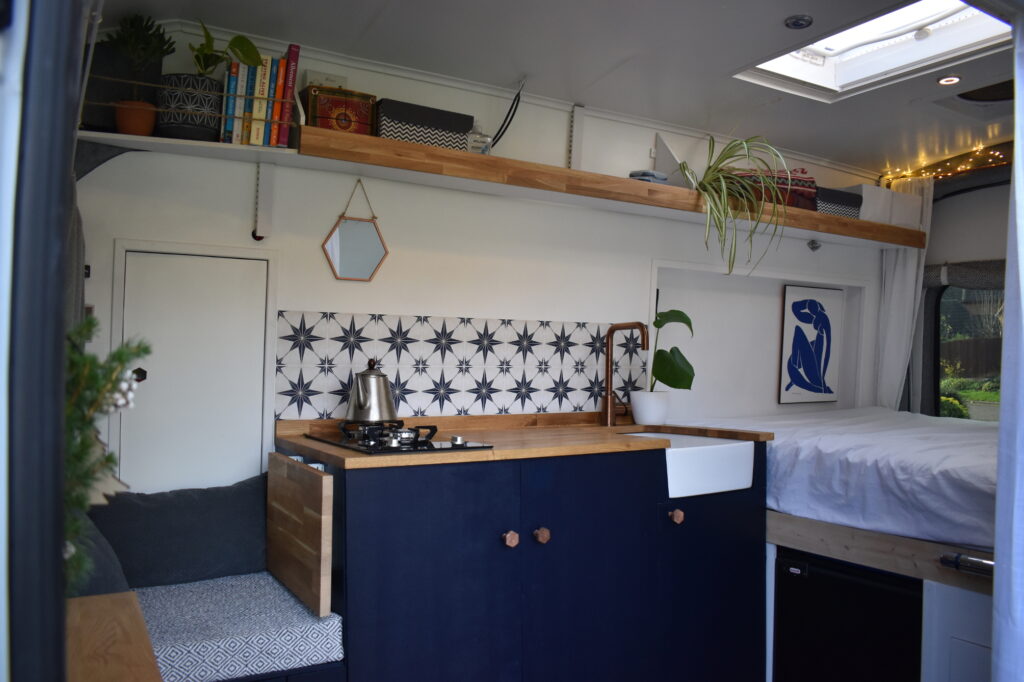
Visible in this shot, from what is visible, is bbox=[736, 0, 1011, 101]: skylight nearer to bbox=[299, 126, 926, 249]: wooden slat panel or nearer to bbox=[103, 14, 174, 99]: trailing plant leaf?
bbox=[299, 126, 926, 249]: wooden slat panel

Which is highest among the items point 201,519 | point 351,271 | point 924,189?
point 924,189

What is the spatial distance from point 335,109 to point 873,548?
2421 mm

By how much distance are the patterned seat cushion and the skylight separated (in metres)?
2.57

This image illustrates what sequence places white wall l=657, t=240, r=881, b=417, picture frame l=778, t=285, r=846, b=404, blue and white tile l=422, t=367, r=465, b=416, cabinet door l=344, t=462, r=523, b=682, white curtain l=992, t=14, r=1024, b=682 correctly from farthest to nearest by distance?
picture frame l=778, t=285, r=846, b=404, white wall l=657, t=240, r=881, b=417, blue and white tile l=422, t=367, r=465, b=416, cabinet door l=344, t=462, r=523, b=682, white curtain l=992, t=14, r=1024, b=682

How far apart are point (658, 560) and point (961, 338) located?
113 inches

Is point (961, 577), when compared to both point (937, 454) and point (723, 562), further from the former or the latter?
point (723, 562)

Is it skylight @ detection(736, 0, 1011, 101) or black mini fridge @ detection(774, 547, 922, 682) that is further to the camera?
skylight @ detection(736, 0, 1011, 101)

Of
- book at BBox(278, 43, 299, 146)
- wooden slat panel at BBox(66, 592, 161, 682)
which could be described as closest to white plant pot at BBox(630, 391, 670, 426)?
book at BBox(278, 43, 299, 146)

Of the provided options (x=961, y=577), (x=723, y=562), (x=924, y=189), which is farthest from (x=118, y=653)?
(x=924, y=189)

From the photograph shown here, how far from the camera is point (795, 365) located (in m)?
4.33

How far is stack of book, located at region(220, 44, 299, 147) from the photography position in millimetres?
2533

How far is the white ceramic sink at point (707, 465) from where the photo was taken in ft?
8.97

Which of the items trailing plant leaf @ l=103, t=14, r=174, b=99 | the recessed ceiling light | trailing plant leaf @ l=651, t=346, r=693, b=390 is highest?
the recessed ceiling light

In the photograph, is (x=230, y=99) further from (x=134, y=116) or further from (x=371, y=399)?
(x=371, y=399)
